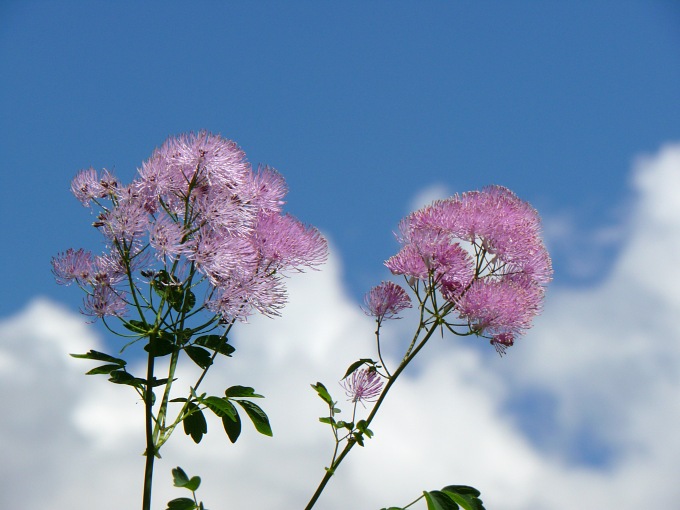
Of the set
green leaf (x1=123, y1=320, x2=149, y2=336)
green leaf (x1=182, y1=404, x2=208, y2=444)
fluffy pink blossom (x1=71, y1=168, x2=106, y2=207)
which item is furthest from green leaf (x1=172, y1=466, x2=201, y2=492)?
fluffy pink blossom (x1=71, y1=168, x2=106, y2=207)

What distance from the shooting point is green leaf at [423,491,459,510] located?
9.82 ft

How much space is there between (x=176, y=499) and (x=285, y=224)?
1.12 m

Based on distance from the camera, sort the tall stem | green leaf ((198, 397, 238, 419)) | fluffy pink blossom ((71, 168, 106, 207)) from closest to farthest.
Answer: the tall stem, green leaf ((198, 397, 238, 419)), fluffy pink blossom ((71, 168, 106, 207))

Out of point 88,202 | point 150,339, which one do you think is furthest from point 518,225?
point 88,202

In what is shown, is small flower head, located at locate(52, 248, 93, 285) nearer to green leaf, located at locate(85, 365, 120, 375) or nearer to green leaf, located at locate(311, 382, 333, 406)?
green leaf, located at locate(85, 365, 120, 375)

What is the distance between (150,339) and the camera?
2922 mm

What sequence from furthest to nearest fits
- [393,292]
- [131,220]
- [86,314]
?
[393,292]
[86,314]
[131,220]

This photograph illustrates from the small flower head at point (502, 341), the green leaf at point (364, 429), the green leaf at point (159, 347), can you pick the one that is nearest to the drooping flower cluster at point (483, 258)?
the small flower head at point (502, 341)

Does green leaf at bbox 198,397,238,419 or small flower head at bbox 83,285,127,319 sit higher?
small flower head at bbox 83,285,127,319

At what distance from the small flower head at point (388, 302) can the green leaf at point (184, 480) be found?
956mm

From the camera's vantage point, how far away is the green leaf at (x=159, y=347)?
115 inches

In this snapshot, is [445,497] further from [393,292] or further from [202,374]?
[202,374]

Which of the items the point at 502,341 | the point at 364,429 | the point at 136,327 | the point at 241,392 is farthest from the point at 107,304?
the point at 502,341

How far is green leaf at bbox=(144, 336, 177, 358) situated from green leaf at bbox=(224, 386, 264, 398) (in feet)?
1.02
